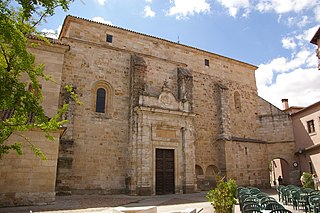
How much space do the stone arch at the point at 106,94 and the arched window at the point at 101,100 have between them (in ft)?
0.21

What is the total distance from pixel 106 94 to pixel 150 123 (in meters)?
3.38

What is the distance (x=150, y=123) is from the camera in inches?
588

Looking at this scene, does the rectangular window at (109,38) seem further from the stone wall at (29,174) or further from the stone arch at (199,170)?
the stone arch at (199,170)

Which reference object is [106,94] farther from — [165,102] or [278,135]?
[278,135]

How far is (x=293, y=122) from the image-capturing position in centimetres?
2036

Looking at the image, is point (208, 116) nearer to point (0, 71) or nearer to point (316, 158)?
point (316, 158)

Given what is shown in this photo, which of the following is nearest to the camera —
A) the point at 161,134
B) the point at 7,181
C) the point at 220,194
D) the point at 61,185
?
the point at 220,194

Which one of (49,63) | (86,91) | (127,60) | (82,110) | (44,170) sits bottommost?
(44,170)

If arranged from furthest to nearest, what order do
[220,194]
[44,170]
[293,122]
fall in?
[293,122], [44,170], [220,194]

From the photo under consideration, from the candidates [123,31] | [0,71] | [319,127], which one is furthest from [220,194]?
[319,127]

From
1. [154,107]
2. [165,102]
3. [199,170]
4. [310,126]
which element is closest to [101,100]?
[154,107]

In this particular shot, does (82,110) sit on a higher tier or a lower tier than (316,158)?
higher

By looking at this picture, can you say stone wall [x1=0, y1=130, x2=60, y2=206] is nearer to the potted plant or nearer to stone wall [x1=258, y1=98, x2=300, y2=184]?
the potted plant

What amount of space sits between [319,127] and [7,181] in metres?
19.2
